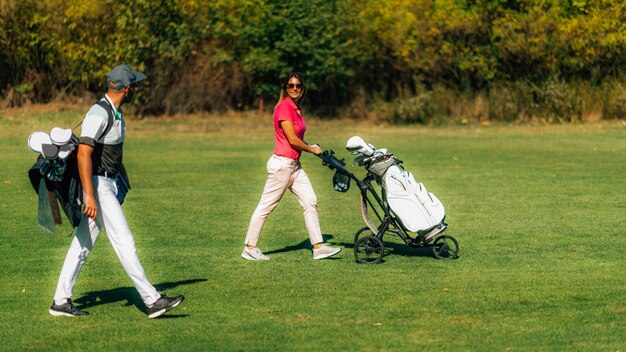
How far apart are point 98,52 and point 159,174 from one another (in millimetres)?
15577

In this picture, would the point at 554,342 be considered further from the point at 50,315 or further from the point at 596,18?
the point at 596,18

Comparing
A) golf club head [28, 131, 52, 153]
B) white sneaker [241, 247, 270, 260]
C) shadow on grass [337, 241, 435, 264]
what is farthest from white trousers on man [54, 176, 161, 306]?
shadow on grass [337, 241, 435, 264]

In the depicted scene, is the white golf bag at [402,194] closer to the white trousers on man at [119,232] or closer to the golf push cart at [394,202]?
the golf push cart at [394,202]

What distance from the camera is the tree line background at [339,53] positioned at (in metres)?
35.6

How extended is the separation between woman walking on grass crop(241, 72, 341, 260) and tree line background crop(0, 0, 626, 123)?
2412 centimetres

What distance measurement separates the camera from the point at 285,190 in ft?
39.5

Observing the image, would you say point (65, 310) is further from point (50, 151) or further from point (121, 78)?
point (121, 78)

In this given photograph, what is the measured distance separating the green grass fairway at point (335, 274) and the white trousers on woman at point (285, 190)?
12.8 inches

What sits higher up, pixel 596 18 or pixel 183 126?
pixel 596 18

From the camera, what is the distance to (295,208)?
55.5 ft

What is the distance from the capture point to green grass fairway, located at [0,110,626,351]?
28.3ft

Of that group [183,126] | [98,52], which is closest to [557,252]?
[183,126]

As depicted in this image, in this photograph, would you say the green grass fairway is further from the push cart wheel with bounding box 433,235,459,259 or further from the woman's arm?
the woman's arm

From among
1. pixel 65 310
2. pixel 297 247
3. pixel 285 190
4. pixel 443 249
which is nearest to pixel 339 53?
pixel 297 247
